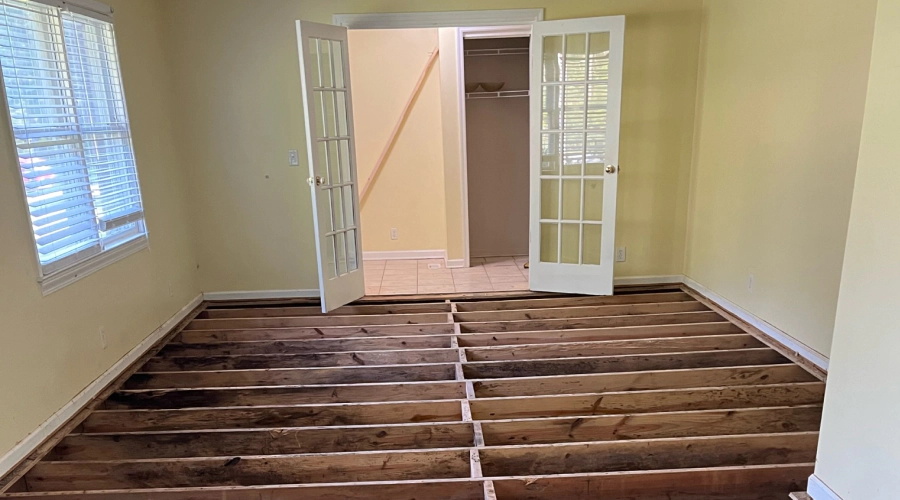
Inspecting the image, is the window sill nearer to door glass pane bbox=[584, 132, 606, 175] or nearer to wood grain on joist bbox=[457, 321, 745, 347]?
wood grain on joist bbox=[457, 321, 745, 347]

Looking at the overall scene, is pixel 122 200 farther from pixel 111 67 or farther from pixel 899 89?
pixel 899 89

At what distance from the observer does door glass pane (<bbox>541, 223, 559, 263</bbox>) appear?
424 cm

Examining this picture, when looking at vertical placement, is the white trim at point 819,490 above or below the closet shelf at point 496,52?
below

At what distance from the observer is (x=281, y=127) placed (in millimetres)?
4012

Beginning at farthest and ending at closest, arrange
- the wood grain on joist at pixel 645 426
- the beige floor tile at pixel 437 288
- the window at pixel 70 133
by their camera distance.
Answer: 1. the beige floor tile at pixel 437 288
2. the window at pixel 70 133
3. the wood grain on joist at pixel 645 426

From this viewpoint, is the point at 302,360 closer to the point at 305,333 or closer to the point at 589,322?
the point at 305,333

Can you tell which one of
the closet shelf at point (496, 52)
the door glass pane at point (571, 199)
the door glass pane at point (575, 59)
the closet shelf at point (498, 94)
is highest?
the closet shelf at point (496, 52)

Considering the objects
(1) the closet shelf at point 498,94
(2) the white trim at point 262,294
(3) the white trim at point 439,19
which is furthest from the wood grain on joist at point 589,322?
(1) the closet shelf at point 498,94

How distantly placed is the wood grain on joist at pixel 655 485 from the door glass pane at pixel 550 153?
8.64 feet

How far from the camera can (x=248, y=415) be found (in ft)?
8.10

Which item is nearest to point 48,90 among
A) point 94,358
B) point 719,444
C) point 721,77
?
point 94,358

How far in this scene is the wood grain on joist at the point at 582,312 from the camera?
3.62 metres

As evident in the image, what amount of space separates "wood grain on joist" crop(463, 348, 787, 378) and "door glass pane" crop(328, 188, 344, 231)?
1.64 m

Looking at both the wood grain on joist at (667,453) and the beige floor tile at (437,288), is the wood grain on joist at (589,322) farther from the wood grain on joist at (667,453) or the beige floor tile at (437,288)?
the wood grain on joist at (667,453)
